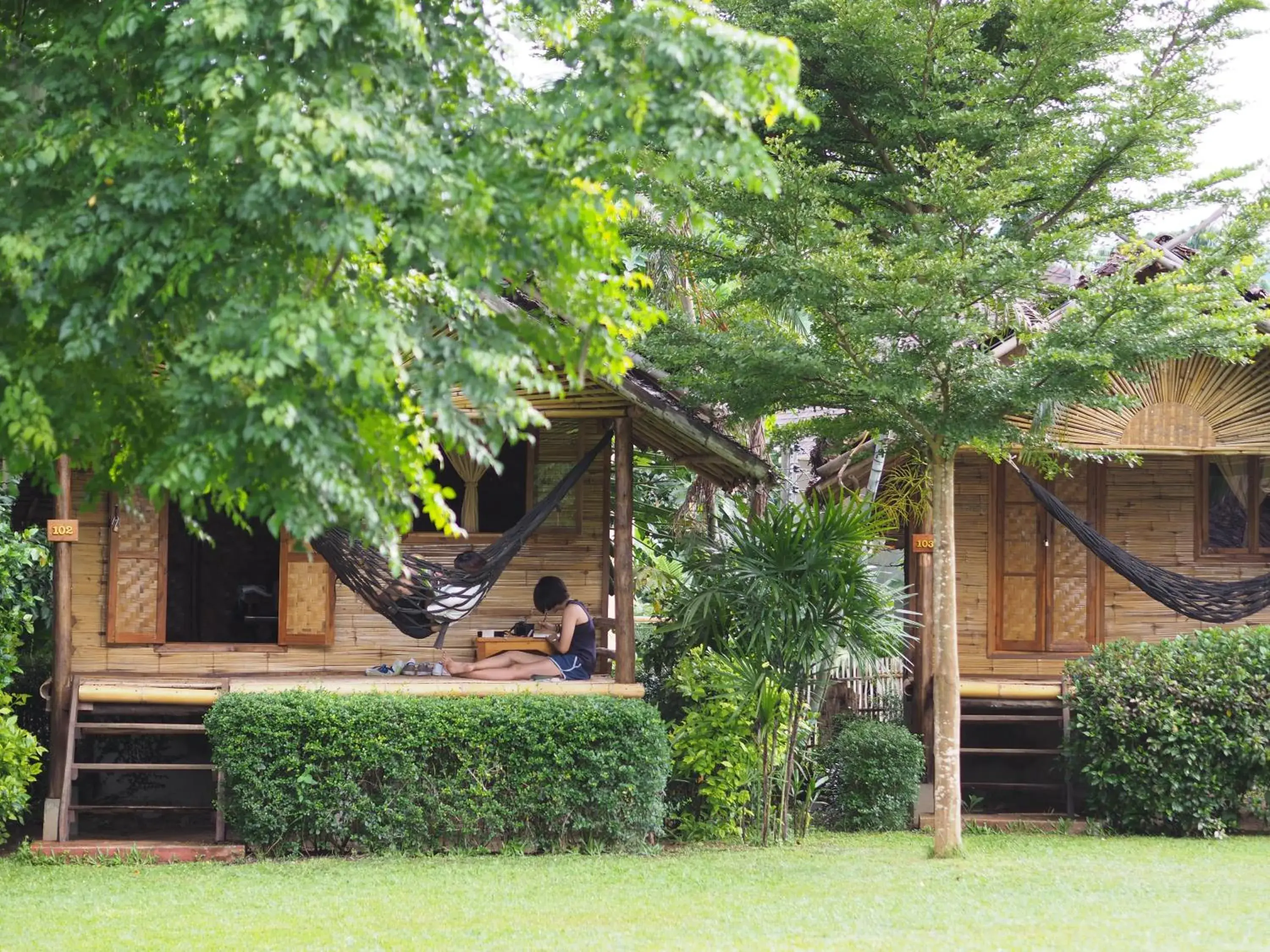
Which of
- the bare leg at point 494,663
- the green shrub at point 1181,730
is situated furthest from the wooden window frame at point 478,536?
the green shrub at point 1181,730

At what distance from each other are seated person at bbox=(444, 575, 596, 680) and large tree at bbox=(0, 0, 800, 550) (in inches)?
198

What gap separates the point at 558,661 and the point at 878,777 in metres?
2.63

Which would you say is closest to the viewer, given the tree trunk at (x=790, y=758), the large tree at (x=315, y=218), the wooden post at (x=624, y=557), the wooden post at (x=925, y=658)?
the large tree at (x=315, y=218)

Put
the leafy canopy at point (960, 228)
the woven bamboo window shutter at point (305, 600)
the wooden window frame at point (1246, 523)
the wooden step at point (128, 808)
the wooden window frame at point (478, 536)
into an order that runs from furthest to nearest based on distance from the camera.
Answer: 1. the wooden window frame at point (1246, 523)
2. the wooden window frame at point (478, 536)
3. the woven bamboo window shutter at point (305, 600)
4. the wooden step at point (128, 808)
5. the leafy canopy at point (960, 228)

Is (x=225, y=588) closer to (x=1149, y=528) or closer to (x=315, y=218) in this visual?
(x=1149, y=528)

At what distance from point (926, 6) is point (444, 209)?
526cm

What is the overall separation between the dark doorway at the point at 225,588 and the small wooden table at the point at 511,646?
394cm

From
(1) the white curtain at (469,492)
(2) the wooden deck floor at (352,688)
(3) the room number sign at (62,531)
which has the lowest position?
(2) the wooden deck floor at (352,688)

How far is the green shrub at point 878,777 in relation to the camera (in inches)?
422

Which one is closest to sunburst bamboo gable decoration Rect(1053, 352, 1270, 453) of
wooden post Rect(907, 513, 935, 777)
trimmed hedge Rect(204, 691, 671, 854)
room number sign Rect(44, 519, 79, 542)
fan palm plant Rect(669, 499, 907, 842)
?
wooden post Rect(907, 513, 935, 777)

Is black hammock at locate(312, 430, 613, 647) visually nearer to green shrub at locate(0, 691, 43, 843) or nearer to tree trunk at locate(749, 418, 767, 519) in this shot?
green shrub at locate(0, 691, 43, 843)

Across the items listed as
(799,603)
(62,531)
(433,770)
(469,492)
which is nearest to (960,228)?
(799,603)

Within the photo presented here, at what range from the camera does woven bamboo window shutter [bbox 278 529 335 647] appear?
1038 centimetres

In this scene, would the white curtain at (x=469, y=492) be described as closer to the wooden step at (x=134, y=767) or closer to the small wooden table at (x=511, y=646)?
the small wooden table at (x=511, y=646)
